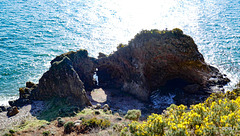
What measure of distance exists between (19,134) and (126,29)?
41.9 metres

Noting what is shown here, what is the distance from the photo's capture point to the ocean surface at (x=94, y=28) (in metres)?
42.8

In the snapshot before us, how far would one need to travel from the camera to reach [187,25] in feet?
184

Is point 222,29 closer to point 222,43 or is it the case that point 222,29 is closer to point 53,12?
point 222,43

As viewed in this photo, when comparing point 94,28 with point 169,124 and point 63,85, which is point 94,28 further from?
point 169,124

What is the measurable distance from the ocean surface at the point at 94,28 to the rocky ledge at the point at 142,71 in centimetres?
359

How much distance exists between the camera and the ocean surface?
140 ft

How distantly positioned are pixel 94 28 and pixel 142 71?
30.1 m

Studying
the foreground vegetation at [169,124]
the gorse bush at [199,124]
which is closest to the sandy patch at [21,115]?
the foreground vegetation at [169,124]

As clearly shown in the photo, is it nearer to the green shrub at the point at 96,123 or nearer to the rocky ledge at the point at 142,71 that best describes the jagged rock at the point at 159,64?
the rocky ledge at the point at 142,71

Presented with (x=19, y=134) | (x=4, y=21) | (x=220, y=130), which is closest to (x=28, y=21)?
(x=4, y=21)

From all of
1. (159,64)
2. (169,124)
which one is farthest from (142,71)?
(169,124)

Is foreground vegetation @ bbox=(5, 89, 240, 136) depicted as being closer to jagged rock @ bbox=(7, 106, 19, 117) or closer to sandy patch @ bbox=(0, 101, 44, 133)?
sandy patch @ bbox=(0, 101, 44, 133)

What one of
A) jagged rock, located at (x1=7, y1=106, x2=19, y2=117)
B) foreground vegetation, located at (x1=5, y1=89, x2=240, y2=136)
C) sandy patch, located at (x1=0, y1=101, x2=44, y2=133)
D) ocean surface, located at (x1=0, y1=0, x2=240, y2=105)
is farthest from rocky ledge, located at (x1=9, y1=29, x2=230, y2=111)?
foreground vegetation, located at (x1=5, y1=89, x2=240, y2=136)

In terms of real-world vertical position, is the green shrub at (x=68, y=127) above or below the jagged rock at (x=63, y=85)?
below
